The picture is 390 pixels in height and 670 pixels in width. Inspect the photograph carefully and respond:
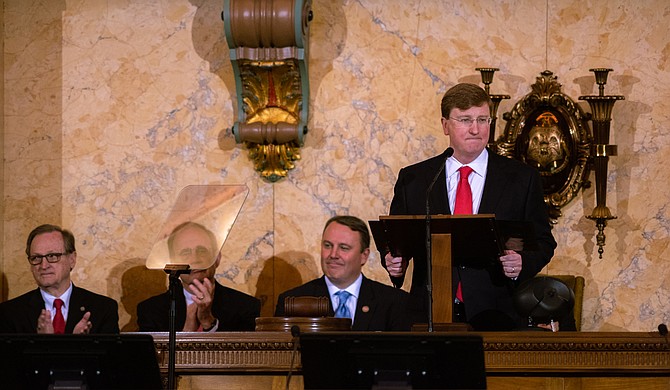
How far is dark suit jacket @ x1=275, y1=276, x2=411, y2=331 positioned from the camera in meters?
5.02

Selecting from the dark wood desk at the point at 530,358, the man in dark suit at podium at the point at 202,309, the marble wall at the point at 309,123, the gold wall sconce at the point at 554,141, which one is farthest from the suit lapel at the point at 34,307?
the gold wall sconce at the point at 554,141

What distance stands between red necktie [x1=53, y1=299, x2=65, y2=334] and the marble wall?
0.84 m

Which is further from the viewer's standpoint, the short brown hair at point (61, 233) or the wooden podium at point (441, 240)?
the short brown hair at point (61, 233)

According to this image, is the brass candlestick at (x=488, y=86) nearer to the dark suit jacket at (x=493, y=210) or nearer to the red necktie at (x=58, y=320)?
the dark suit jacket at (x=493, y=210)

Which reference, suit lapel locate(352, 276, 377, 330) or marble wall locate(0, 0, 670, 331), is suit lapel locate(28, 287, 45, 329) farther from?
suit lapel locate(352, 276, 377, 330)

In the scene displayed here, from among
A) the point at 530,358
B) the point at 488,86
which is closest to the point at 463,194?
the point at 530,358

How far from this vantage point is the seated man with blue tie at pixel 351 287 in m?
5.09

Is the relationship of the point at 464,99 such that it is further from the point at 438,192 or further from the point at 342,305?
the point at 342,305

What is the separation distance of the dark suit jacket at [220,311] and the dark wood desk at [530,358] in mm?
1513

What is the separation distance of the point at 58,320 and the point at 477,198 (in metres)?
1.99

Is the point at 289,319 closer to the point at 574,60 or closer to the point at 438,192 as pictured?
the point at 438,192

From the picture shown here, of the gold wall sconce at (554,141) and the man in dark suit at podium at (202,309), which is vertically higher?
the gold wall sconce at (554,141)

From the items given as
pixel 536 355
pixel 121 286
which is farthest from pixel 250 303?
pixel 536 355

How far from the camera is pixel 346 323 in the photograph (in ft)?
13.7
